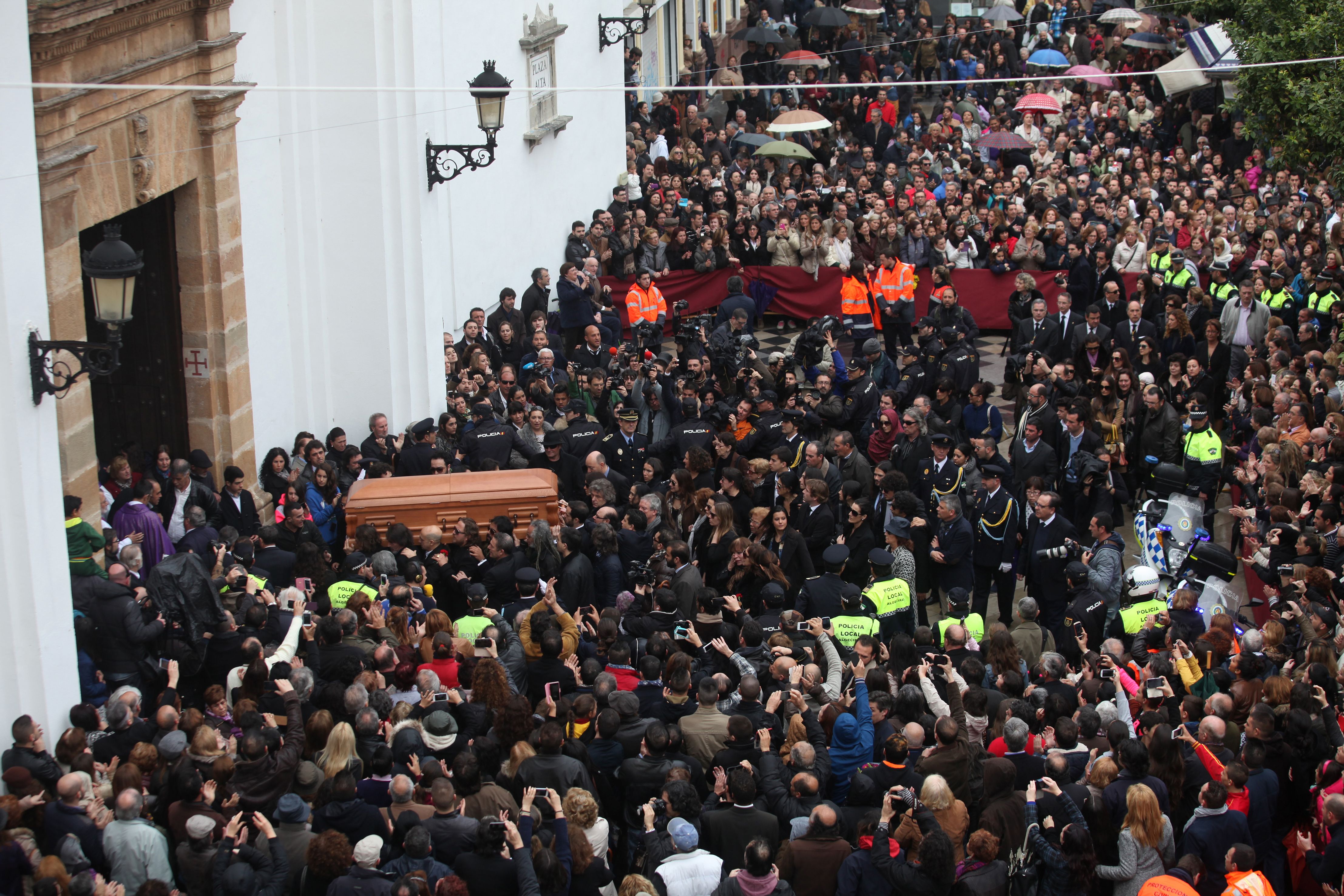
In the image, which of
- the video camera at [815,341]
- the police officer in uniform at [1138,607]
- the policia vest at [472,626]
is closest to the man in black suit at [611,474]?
the policia vest at [472,626]

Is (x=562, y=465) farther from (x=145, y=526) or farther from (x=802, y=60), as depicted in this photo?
(x=802, y=60)

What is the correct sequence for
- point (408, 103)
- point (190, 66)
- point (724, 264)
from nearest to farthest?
point (190, 66), point (408, 103), point (724, 264)

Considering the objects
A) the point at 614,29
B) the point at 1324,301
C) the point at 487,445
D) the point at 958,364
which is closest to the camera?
the point at 487,445

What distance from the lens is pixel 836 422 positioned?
12.6 meters

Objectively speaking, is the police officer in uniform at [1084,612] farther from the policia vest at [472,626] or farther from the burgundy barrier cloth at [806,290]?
the burgundy barrier cloth at [806,290]

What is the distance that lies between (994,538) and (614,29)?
446 inches

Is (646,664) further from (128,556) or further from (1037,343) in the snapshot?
(1037,343)

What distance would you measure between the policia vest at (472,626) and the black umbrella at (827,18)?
71.8ft

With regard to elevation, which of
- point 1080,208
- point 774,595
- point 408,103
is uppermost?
point 408,103

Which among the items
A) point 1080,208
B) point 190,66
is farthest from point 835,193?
point 190,66

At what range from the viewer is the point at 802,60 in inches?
1019

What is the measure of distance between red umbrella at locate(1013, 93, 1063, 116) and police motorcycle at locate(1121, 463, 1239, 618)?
12432 millimetres

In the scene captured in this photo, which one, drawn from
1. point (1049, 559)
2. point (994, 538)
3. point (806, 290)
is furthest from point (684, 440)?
point (806, 290)

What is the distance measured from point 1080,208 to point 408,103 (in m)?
9.14
